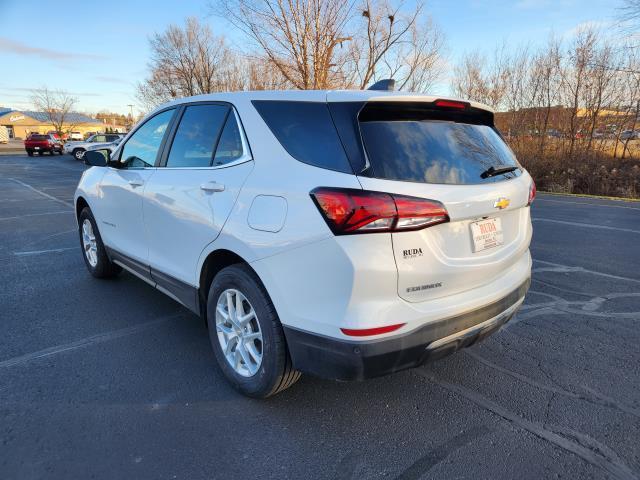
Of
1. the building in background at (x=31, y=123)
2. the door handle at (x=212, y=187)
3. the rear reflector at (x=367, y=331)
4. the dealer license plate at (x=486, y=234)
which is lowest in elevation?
the rear reflector at (x=367, y=331)

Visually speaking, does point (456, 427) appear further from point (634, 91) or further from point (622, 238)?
point (634, 91)

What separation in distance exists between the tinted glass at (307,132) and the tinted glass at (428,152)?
0.52 ft

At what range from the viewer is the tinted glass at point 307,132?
216 cm

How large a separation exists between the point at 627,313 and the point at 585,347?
97 centimetres

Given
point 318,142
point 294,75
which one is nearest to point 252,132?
point 318,142

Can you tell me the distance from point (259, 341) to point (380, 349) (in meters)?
0.89

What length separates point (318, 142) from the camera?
224cm

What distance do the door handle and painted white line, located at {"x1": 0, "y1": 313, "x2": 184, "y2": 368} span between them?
5.18 ft

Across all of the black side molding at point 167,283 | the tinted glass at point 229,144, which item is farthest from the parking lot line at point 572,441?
the tinted glass at point 229,144

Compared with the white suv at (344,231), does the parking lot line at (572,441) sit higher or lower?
lower

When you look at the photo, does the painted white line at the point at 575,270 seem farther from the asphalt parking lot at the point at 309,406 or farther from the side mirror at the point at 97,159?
the side mirror at the point at 97,159

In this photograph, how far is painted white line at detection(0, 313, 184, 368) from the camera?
3107 millimetres

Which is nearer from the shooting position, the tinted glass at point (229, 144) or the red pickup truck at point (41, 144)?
the tinted glass at point (229, 144)

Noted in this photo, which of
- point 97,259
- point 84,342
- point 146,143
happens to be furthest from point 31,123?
point 84,342
